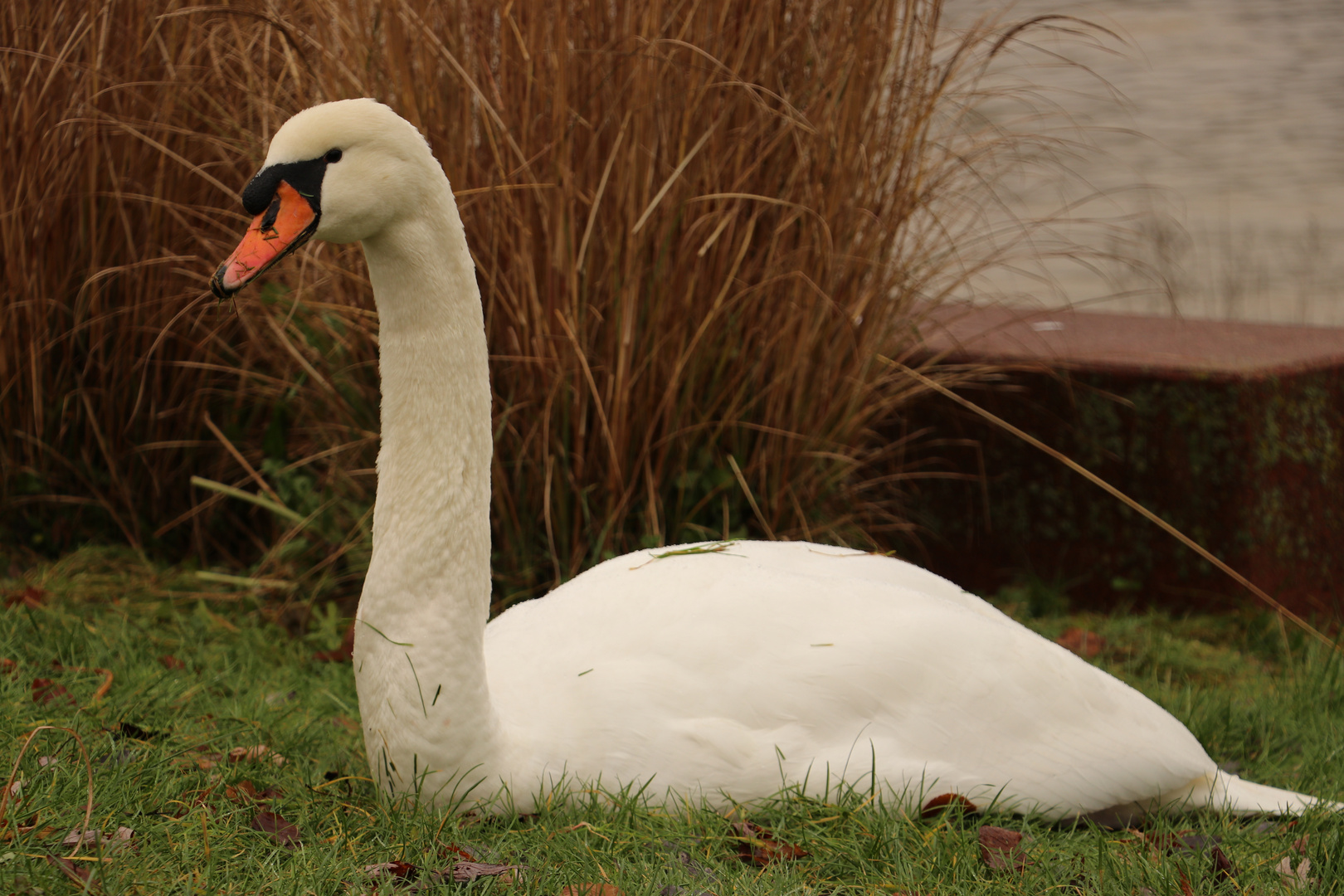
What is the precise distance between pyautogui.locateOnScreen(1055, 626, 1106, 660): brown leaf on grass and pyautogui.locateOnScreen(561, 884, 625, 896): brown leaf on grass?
2.33 meters

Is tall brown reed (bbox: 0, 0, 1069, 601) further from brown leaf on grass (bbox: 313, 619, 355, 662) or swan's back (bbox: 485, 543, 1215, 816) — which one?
swan's back (bbox: 485, 543, 1215, 816)

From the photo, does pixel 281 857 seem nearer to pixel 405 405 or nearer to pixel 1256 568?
pixel 405 405

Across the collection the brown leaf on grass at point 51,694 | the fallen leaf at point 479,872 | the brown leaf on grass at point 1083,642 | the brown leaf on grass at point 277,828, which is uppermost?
the fallen leaf at point 479,872

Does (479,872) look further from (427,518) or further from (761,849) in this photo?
(427,518)

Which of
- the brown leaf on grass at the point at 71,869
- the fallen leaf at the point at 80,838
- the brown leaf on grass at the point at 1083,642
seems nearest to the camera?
the brown leaf on grass at the point at 71,869

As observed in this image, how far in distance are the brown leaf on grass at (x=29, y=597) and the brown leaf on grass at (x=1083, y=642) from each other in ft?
9.64

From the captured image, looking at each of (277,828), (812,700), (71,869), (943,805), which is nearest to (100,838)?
(71,869)

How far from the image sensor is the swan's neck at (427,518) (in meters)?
2.41

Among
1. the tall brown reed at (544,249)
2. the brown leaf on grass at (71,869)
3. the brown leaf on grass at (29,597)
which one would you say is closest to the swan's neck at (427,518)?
the brown leaf on grass at (71,869)

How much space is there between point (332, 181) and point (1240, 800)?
2.10 meters

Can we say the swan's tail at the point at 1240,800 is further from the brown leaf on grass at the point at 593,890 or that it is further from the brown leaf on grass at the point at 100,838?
the brown leaf on grass at the point at 100,838

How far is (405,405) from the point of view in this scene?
2.49 m

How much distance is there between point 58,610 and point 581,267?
5.53ft

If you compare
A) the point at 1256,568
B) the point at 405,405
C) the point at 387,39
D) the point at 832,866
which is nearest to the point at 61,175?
the point at 387,39
